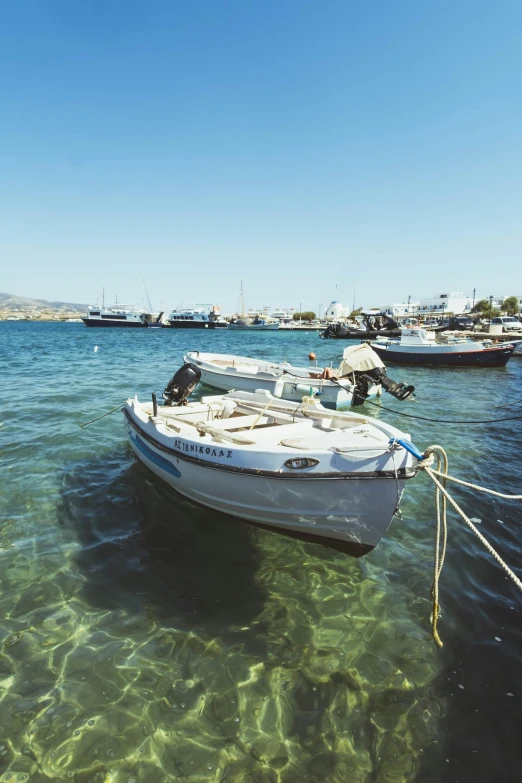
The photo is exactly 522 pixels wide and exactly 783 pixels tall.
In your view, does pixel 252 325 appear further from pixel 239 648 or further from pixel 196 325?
pixel 239 648

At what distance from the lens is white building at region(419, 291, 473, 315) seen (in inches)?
4579

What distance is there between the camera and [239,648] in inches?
181

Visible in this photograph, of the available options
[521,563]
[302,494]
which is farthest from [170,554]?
[521,563]

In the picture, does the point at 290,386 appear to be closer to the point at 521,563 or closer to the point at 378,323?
the point at 521,563

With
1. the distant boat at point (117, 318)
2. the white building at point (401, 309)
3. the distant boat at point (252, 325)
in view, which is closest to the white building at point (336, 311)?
the white building at point (401, 309)

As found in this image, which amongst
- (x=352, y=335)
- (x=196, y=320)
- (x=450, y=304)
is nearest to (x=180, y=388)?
(x=352, y=335)

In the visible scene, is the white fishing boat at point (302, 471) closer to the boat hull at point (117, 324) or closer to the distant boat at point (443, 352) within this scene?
the distant boat at point (443, 352)

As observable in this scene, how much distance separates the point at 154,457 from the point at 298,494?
3.67 metres

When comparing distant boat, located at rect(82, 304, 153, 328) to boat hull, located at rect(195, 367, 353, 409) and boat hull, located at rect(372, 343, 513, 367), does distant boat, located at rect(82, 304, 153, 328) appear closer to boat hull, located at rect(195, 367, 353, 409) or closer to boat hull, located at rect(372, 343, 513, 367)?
boat hull, located at rect(372, 343, 513, 367)

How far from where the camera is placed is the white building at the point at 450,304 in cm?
11631

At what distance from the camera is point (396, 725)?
3.79 m

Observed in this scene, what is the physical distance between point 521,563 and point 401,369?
25.8 m

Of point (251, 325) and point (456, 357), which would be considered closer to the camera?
point (456, 357)

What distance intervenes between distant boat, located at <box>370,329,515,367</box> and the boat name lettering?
28.8 metres
